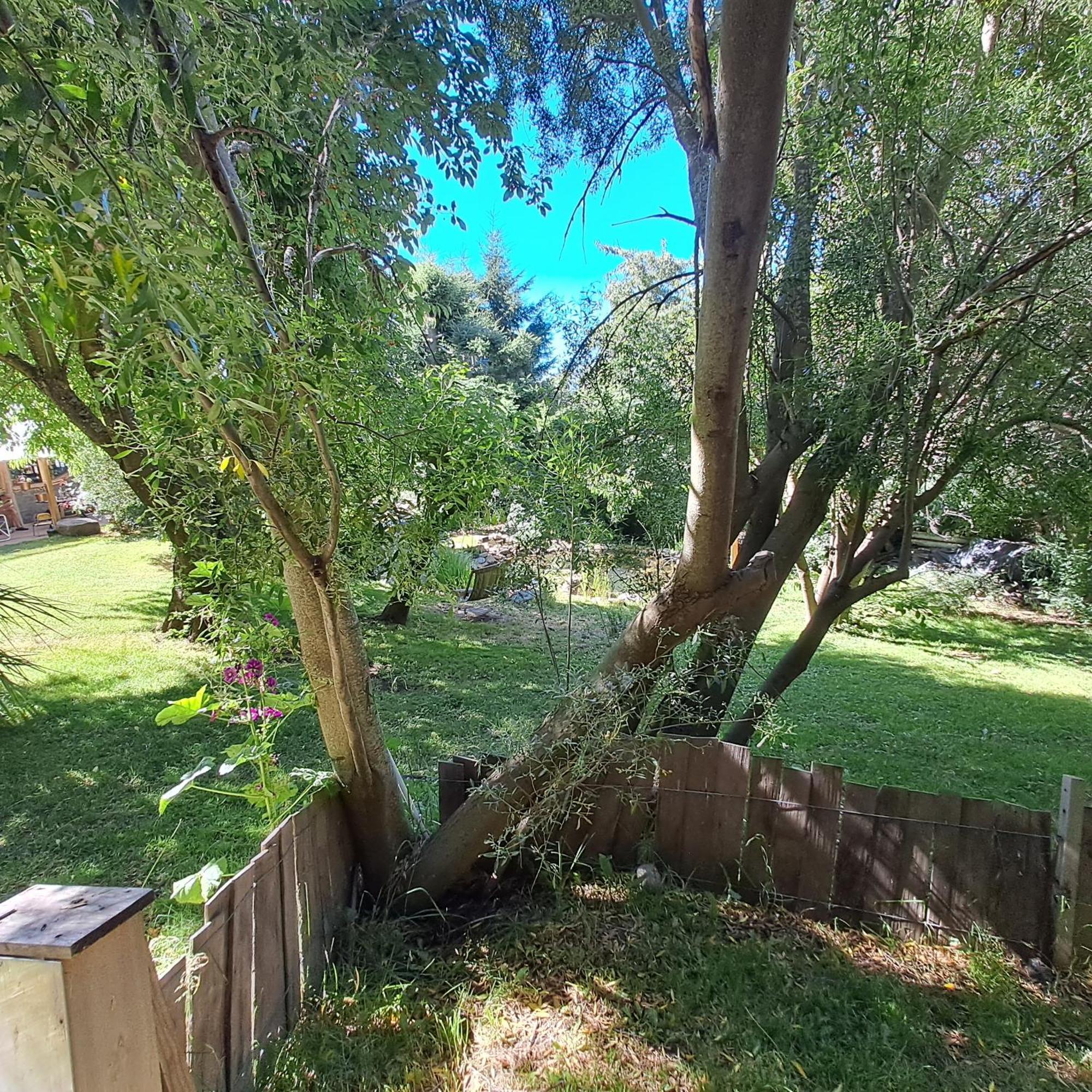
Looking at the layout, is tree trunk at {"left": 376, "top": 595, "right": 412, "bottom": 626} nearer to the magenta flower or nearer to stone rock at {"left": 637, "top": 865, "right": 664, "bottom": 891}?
the magenta flower

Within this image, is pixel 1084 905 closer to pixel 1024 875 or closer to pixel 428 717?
pixel 1024 875

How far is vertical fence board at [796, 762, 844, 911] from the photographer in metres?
2.65

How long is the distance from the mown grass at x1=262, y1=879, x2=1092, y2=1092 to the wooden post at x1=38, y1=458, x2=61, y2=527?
15919mm

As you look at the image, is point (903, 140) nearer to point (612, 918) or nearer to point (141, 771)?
point (612, 918)

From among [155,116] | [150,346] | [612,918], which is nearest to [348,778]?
[612,918]

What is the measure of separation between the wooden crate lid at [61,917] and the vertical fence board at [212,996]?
716mm

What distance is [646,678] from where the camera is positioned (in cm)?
259

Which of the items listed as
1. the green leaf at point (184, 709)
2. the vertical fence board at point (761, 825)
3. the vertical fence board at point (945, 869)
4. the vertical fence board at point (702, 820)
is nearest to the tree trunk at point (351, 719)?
the green leaf at point (184, 709)

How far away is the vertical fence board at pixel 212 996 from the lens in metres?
1.52

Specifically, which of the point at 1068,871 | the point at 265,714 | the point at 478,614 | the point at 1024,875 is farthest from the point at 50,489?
the point at 1068,871

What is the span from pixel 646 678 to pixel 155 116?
2.37 meters

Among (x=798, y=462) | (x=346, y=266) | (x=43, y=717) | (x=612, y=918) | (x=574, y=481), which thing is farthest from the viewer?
(x=43, y=717)

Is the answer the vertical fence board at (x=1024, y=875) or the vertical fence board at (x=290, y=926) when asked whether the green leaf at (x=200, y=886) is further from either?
the vertical fence board at (x=1024, y=875)

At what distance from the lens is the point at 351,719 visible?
2.41 metres
